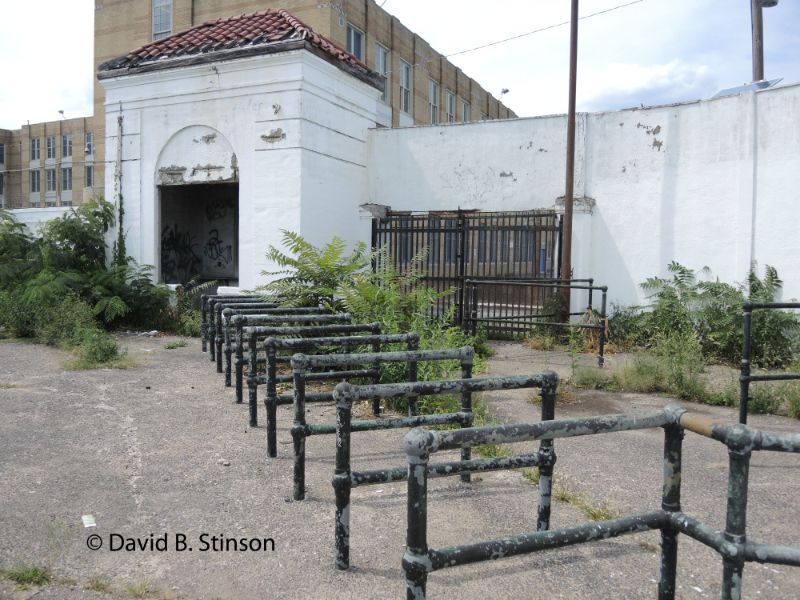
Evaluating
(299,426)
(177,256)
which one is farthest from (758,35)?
(299,426)

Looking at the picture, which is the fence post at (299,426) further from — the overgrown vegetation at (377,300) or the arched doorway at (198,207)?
the arched doorway at (198,207)

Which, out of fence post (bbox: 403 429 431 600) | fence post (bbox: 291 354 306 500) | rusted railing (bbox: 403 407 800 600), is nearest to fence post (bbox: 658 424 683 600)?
rusted railing (bbox: 403 407 800 600)

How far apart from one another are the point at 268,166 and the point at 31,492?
28.0ft

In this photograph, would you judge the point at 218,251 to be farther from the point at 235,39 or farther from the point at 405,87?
the point at 405,87

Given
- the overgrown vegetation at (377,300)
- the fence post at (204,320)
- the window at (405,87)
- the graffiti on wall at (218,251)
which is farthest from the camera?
the window at (405,87)

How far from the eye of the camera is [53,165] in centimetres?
5169

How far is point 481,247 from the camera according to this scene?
12.6 meters

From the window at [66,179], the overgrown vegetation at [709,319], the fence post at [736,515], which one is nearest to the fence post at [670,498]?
the fence post at [736,515]

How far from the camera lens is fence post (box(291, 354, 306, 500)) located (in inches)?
157

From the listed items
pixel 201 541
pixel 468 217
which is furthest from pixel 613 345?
pixel 201 541

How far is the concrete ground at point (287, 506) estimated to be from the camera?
3115 millimetres

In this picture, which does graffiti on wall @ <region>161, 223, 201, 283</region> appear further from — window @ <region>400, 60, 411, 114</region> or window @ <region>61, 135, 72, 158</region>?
window @ <region>61, 135, 72, 158</region>

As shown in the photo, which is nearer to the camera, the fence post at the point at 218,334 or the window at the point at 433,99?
the fence post at the point at 218,334

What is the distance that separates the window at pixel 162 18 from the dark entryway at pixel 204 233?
43.1ft
